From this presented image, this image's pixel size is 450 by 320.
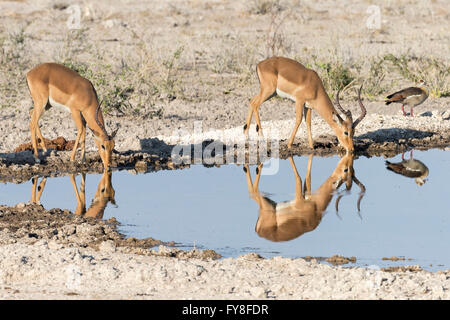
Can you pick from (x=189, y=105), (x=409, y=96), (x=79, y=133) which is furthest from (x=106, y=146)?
(x=409, y=96)

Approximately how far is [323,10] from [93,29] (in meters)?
Result: 6.70

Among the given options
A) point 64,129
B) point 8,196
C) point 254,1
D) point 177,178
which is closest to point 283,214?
point 177,178

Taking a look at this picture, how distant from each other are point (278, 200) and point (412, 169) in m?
2.39

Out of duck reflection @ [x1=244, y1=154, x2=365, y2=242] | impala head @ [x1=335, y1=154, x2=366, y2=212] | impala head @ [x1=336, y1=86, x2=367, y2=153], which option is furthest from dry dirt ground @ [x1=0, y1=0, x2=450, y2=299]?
duck reflection @ [x1=244, y1=154, x2=365, y2=242]

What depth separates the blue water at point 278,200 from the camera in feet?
23.7

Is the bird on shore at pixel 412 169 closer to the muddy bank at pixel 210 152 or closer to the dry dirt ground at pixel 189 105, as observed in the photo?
the muddy bank at pixel 210 152

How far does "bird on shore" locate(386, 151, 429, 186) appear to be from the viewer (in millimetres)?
10188

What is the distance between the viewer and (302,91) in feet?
38.1

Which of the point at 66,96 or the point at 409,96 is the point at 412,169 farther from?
the point at 66,96

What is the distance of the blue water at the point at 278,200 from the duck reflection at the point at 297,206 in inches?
3.1

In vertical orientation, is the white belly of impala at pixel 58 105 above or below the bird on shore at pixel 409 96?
above

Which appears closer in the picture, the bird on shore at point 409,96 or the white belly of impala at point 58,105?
the white belly of impala at point 58,105

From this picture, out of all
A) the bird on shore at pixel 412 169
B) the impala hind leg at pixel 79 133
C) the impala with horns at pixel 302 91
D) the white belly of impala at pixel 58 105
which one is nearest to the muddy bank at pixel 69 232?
the impala hind leg at pixel 79 133
